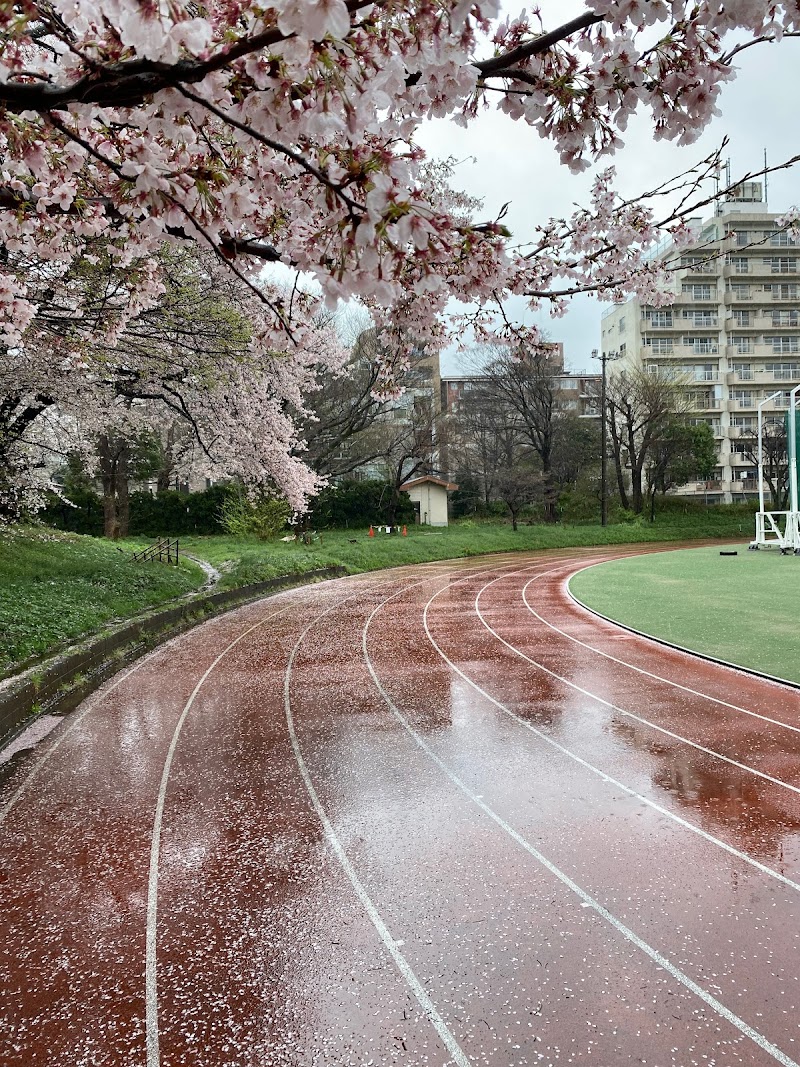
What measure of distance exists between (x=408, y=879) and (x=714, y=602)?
38.2ft

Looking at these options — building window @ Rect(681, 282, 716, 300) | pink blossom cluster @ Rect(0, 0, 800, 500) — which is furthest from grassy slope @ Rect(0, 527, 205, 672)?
building window @ Rect(681, 282, 716, 300)

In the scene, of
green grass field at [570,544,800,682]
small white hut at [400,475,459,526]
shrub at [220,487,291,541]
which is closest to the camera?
green grass field at [570,544,800,682]

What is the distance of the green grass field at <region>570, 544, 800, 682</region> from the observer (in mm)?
9391

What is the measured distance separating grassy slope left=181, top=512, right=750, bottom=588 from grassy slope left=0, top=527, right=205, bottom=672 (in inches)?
82.0

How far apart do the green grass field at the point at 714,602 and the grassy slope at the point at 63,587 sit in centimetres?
831

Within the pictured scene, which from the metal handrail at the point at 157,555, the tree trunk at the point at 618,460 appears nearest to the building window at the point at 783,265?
the tree trunk at the point at 618,460

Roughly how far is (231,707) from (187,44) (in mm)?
6286

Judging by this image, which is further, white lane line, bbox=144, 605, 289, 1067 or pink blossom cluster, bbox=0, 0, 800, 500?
white lane line, bbox=144, 605, 289, 1067

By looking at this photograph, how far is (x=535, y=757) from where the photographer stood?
220 inches

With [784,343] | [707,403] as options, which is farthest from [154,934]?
[784,343]

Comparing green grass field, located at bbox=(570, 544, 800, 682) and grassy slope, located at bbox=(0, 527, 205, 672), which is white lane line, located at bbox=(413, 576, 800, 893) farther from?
grassy slope, located at bbox=(0, 527, 205, 672)

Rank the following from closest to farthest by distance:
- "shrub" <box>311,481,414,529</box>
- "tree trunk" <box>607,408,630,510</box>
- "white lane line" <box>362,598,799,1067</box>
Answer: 1. "white lane line" <box>362,598,799,1067</box>
2. "shrub" <box>311,481,414,529</box>
3. "tree trunk" <box>607,408,630,510</box>

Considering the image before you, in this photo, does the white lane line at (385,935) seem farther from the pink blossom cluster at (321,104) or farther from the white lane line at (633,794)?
the pink blossom cluster at (321,104)

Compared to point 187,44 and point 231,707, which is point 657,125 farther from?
point 231,707
